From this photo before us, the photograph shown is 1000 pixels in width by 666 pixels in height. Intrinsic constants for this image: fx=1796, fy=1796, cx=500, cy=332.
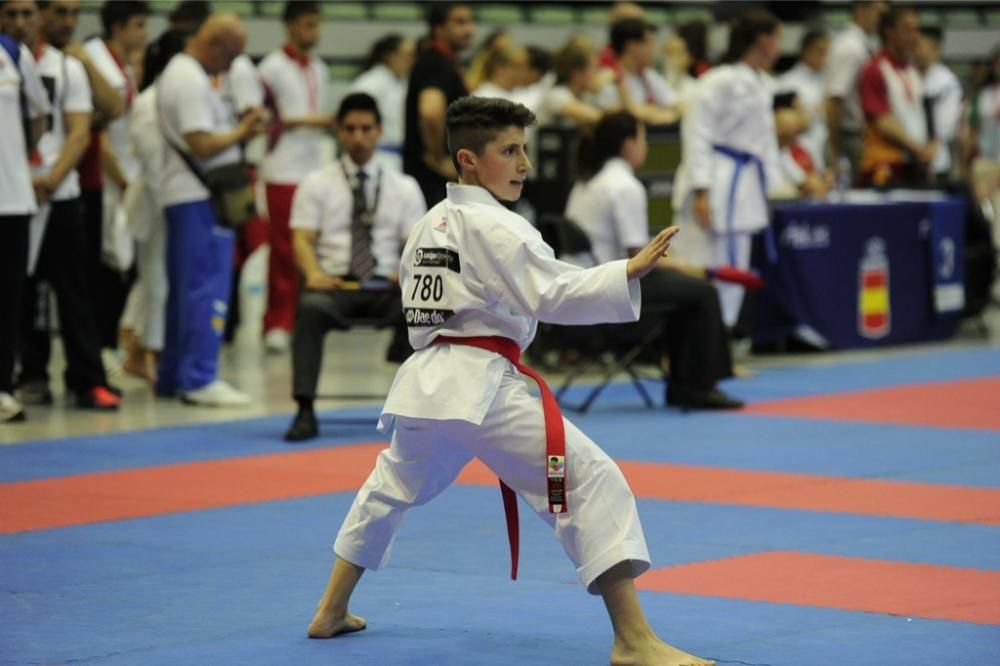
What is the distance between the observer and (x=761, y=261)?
11867 millimetres

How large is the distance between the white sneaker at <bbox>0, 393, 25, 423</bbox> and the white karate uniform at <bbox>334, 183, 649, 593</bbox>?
4506mm

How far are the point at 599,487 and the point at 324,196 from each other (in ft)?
16.9

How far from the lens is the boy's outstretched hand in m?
4.11

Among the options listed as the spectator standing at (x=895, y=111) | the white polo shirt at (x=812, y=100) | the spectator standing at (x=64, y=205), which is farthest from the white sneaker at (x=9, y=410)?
the white polo shirt at (x=812, y=100)

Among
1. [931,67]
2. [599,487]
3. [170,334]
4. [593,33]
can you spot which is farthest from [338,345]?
[599,487]

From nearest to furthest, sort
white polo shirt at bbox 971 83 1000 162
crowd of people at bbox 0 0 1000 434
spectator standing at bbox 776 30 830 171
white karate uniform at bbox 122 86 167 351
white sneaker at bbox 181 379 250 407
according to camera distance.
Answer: crowd of people at bbox 0 0 1000 434
white sneaker at bbox 181 379 250 407
white karate uniform at bbox 122 86 167 351
spectator standing at bbox 776 30 830 171
white polo shirt at bbox 971 83 1000 162

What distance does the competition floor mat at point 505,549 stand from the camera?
446cm

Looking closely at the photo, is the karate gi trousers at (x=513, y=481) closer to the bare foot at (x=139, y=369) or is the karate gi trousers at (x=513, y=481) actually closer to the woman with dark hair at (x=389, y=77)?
the bare foot at (x=139, y=369)

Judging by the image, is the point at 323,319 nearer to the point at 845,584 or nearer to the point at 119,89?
the point at 119,89

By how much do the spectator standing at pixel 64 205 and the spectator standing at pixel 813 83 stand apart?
272 inches

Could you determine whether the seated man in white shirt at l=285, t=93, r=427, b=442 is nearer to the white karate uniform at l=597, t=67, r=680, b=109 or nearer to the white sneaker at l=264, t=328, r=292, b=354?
the white sneaker at l=264, t=328, r=292, b=354

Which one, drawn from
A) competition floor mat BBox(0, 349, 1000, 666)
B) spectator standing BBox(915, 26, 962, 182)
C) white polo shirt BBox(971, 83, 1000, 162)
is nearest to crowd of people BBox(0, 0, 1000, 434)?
competition floor mat BBox(0, 349, 1000, 666)

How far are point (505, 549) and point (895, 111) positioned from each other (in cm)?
839

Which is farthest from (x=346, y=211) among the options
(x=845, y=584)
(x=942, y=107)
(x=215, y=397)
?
(x=942, y=107)
